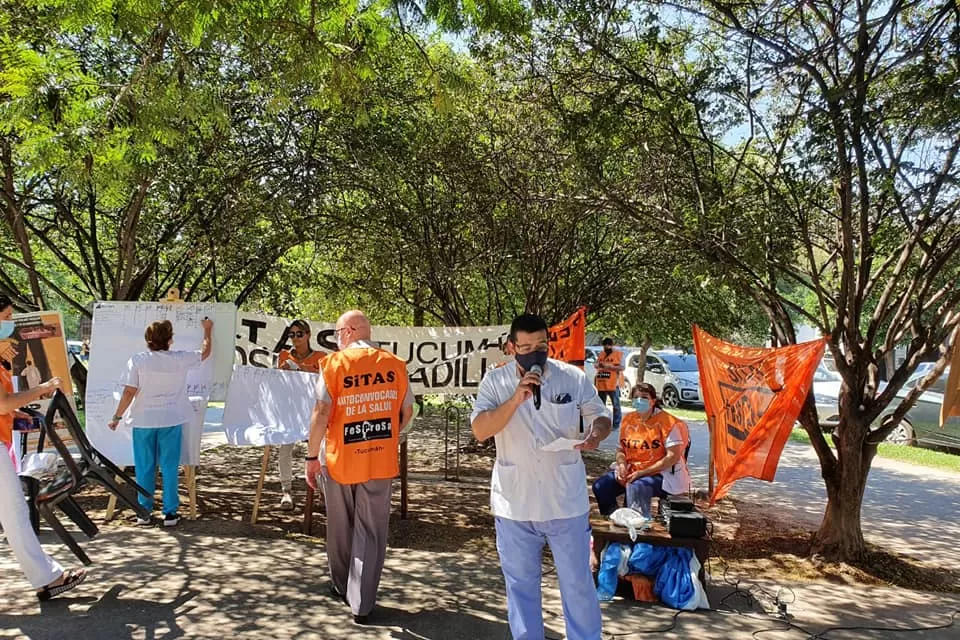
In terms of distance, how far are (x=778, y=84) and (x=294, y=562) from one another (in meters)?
6.33

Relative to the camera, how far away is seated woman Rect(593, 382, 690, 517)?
6.24 metres

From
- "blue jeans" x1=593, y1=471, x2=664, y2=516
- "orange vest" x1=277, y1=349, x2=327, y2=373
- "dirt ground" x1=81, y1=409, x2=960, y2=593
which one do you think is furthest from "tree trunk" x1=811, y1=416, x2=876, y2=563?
"orange vest" x1=277, y1=349, x2=327, y2=373

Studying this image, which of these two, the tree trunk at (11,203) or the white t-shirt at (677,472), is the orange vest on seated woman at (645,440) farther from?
the tree trunk at (11,203)

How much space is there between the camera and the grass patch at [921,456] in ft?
41.4

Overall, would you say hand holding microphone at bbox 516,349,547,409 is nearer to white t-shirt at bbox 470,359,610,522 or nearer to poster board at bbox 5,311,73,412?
white t-shirt at bbox 470,359,610,522

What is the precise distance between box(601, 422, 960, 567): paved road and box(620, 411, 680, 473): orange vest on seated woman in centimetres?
306

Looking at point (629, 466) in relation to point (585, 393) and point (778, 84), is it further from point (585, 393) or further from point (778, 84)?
point (778, 84)

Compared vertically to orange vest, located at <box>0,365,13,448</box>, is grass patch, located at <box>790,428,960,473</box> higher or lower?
lower

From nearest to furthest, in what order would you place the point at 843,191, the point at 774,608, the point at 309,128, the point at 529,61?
the point at 774,608 < the point at 843,191 < the point at 529,61 < the point at 309,128

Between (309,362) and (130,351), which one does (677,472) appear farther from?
(130,351)

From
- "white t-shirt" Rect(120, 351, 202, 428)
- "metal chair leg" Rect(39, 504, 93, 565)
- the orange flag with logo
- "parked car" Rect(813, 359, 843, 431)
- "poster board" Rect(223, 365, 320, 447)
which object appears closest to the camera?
"metal chair leg" Rect(39, 504, 93, 565)

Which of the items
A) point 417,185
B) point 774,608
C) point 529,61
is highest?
point 529,61

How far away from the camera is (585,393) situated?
3.90 metres

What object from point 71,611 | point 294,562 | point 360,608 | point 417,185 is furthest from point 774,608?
point 417,185
